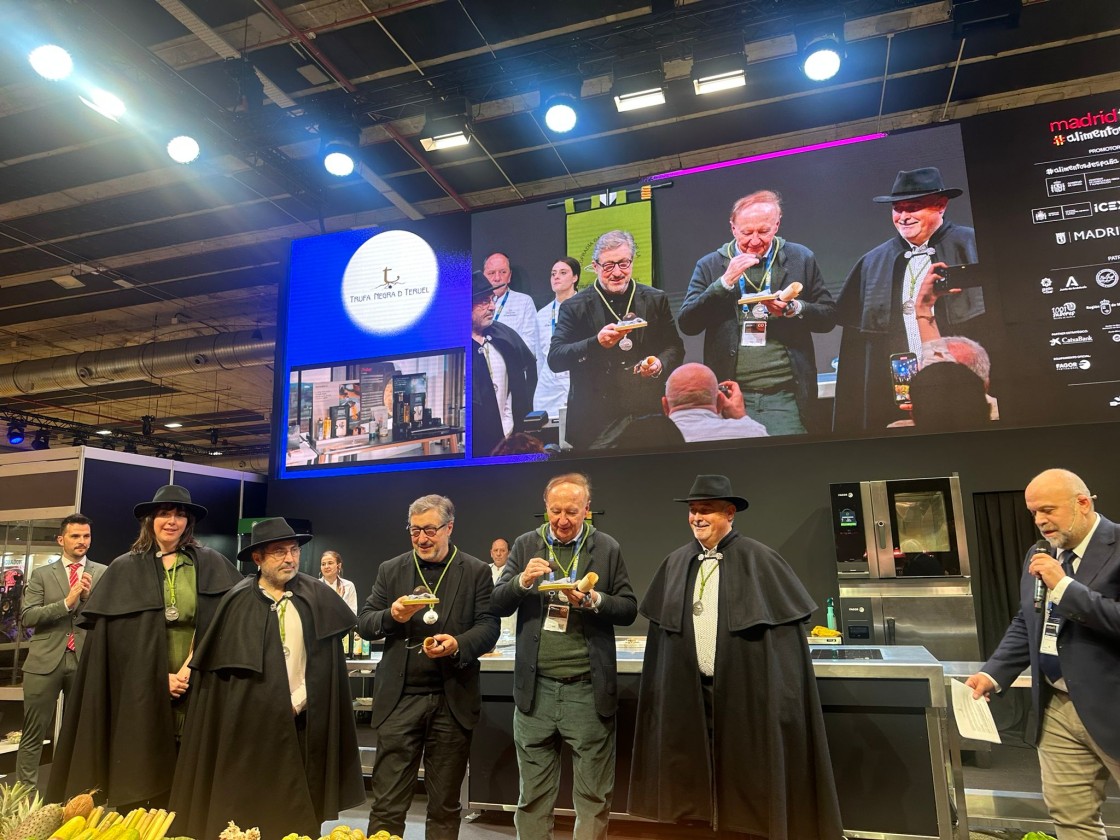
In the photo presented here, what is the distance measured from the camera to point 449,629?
11.2 ft

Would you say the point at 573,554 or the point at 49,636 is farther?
the point at 49,636

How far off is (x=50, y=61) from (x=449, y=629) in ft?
16.3

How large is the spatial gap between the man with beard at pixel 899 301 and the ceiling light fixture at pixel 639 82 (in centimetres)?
216

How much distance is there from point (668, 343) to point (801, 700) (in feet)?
13.7

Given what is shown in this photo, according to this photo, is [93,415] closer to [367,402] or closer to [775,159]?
[367,402]

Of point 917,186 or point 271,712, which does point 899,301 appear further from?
point 271,712

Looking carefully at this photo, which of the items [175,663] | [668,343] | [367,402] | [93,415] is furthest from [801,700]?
[93,415]

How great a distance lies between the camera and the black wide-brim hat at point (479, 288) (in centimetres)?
754

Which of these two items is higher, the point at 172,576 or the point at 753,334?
the point at 753,334

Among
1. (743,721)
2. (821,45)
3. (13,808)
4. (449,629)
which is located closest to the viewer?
(13,808)

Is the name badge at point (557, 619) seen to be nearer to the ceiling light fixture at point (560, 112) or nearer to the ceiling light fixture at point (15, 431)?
the ceiling light fixture at point (560, 112)

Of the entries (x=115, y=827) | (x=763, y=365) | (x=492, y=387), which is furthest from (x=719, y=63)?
(x=115, y=827)

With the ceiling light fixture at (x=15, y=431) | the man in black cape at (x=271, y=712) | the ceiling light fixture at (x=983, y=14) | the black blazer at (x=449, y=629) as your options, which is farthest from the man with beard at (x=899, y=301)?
the ceiling light fixture at (x=15, y=431)

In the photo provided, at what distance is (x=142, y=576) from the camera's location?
3514 millimetres
